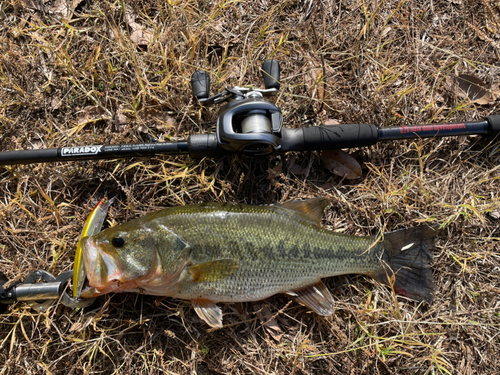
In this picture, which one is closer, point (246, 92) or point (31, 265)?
point (246, 92)

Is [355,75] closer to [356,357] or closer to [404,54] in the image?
[404,54]

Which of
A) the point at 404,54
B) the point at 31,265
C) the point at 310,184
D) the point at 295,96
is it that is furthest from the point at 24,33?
the point at 404,54

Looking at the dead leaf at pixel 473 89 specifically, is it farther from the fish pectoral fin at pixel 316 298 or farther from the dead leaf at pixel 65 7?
the dead leaf at pixel 65 7

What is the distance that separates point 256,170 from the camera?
331cm

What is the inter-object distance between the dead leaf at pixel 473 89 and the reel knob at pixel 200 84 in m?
2.68

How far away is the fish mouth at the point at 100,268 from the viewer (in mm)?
2510

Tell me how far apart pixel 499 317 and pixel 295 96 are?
2956 millimetres

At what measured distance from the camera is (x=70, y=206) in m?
3.24

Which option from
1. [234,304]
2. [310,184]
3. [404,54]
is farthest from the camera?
[404,54]

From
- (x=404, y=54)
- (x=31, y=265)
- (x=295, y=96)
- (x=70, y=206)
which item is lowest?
(x=31, y=265)

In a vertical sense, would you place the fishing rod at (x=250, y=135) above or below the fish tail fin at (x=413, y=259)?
above

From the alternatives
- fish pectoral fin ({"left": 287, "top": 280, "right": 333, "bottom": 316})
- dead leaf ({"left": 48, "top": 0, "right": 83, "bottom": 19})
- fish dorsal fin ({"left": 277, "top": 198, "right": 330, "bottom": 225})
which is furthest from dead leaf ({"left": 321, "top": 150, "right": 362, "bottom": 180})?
dead leaf ({"left": 48, "top": 0, "right": 83, "bottom": 19})

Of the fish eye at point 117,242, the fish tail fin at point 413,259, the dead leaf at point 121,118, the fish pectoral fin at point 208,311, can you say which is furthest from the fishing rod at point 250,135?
the fish pectoral fin at point 208,311

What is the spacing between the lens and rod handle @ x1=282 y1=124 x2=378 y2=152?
116 inches
